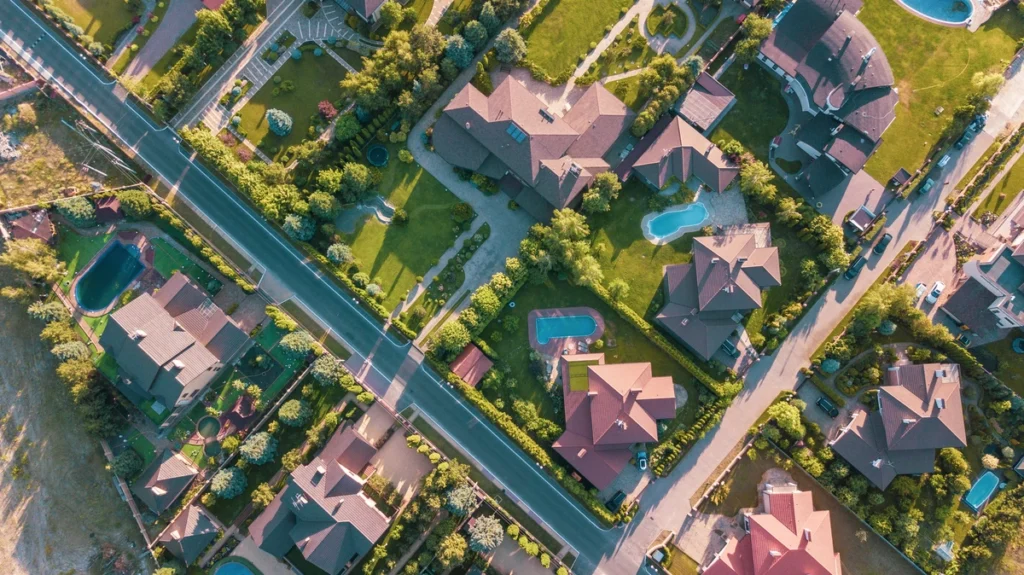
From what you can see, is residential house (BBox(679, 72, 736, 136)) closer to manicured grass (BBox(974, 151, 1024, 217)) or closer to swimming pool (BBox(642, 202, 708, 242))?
swimming pool (BBox(642, 202, 708, 242))

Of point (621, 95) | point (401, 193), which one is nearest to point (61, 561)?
point (401, 193)

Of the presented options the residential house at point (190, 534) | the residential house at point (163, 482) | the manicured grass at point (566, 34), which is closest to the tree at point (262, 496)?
the residential house at point (190, 534)

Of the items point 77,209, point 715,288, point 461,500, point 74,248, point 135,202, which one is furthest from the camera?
point 74,248

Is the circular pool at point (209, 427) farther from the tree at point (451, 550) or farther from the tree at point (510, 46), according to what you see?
the tree at point (510, 46)

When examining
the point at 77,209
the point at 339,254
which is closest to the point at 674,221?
the point at 339,254

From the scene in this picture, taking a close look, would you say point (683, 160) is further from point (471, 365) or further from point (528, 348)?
point (471, 365)

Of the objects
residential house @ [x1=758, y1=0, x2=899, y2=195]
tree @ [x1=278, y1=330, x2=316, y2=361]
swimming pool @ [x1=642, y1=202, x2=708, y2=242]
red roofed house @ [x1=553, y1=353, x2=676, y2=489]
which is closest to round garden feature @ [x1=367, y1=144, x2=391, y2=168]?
tree @ [x1=278, y1=330, x2=316, y2=361]
